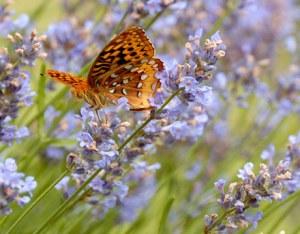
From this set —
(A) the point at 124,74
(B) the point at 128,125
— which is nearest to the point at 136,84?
(A) the point at 124,74

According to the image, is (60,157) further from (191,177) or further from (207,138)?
(207,138)

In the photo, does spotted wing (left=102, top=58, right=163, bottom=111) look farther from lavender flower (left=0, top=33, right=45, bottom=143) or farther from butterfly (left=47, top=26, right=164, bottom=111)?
lavender flower (left=0, top=33, right=45, bottom=143)

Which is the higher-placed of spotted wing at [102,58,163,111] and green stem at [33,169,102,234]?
spotted wing at [102,58,163,111]

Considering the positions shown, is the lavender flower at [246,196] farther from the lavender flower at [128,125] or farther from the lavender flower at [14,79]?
the lavender flower at [14,79]

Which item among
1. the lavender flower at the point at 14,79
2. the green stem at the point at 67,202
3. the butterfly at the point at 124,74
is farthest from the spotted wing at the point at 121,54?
the green stem at the point at 67,202

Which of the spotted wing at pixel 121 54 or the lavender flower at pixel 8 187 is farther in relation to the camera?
the spotted wing at pixel 121 54

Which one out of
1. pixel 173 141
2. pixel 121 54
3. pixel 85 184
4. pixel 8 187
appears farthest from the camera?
pixel 173 141

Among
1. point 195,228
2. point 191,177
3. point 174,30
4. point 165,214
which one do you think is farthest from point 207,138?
point 165,214

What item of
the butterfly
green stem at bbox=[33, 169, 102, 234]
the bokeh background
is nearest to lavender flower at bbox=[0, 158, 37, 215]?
the bokeh background

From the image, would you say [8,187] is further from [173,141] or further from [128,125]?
[173,141]
